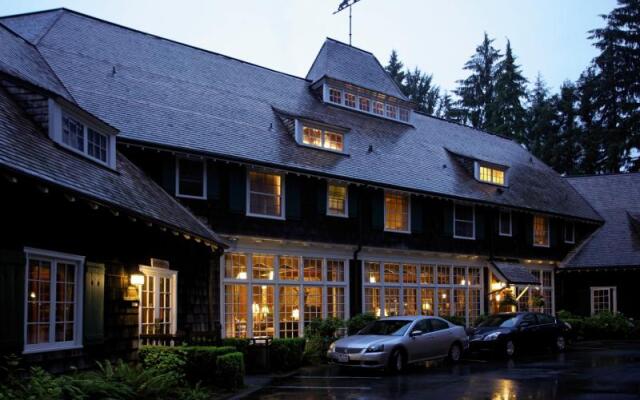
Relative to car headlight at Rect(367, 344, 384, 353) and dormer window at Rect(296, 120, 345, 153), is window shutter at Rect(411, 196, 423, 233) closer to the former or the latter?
dormer window at Rect(296, 120, 345, 153)

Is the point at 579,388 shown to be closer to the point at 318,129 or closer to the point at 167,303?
the point at 167,303

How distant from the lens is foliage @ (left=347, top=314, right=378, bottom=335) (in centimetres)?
2202

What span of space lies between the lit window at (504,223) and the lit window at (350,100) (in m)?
7.65

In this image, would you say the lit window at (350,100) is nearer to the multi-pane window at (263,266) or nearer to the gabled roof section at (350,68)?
the gabled roof section at (350,68)

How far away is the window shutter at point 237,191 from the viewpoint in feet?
67.8

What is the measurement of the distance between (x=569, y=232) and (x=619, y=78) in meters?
24.2

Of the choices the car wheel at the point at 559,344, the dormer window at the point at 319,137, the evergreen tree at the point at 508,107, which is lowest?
the car wheel at the point at 559,344

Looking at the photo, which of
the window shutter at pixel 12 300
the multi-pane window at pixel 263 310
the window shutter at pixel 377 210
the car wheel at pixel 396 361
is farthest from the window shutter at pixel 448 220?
the window shutter at pixel 12 300

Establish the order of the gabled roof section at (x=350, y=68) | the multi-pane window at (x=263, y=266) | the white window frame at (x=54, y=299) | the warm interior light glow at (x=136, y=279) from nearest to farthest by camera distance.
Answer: the white window frame at (x=54, y=299), the warm interior light glow at (x=136, y=279), the multi-pane window at (x=263, y=266), the gabled roof section at (x=350, y=68)

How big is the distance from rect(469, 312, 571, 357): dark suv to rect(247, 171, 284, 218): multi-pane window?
700 centimetres

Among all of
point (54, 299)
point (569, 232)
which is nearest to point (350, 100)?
point (569, 232)

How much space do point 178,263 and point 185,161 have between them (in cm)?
376

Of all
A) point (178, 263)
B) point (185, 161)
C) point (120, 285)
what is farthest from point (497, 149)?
point (120, 285)

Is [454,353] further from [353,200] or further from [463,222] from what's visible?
[463,222]
